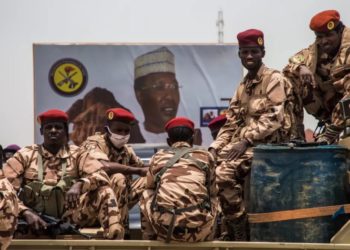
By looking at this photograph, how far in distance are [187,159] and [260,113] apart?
97 centimetres

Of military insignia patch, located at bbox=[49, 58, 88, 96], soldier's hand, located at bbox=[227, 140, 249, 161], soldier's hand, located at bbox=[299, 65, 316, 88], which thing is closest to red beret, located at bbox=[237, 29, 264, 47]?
soldier's hand, located at bbox=[299, 65, 316, 88]

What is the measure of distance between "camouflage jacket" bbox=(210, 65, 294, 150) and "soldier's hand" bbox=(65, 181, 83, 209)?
1349 millimetres

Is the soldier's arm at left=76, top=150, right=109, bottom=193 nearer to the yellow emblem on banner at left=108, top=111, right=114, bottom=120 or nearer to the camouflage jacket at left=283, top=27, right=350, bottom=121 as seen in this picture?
the yellow emblem on banner at left=108, top=111, right=114, bottom=120

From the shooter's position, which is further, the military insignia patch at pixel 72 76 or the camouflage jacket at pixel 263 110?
the military insignia patch at pixel 72 76

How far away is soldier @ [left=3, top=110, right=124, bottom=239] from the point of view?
8.45m

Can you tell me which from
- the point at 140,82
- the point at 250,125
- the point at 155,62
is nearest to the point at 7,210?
the point at 250,125

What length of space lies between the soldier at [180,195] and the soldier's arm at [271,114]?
0.60m

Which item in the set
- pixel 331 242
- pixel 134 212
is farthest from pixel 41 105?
pixel 331 242

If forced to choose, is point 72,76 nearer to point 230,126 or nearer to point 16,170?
point 230,126

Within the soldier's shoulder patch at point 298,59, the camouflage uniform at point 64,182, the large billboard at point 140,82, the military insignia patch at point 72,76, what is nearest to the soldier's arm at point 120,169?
the camouflage uniform at point 64,182

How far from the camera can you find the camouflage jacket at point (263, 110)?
8.73 metres

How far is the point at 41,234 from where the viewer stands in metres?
8.32

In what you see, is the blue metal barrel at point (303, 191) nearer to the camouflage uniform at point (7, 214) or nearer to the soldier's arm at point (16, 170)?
the camouflage uniform at point (7, 214)

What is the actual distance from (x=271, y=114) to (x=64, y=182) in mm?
1723
